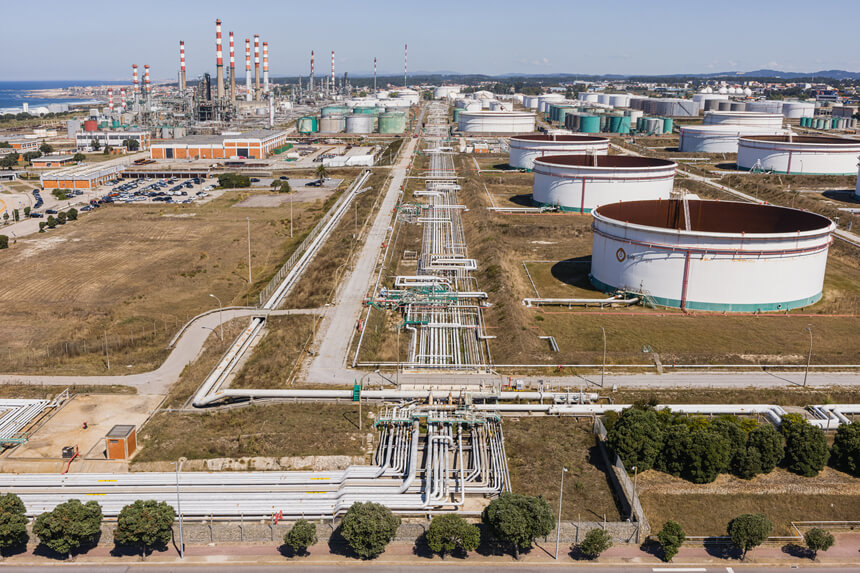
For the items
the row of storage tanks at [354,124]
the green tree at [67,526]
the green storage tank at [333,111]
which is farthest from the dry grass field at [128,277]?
the green storage tank at [333,111]

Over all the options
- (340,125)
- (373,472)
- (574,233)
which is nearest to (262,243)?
(574,233)

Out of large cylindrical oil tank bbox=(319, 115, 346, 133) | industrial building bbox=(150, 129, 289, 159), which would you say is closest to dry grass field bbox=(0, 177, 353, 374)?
industrial building bbox=(150, 129, 289, 159)

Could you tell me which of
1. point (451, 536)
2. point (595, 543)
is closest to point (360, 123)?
point (451, 536)

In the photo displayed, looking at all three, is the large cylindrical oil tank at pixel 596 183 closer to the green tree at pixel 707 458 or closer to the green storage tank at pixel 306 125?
the green tree at pixel 707 458

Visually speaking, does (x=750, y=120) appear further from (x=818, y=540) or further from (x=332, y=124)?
(x=818, y=540)

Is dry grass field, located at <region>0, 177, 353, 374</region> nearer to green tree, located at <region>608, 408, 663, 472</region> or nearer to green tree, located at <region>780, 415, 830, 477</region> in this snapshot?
green tree, located at <region>608, 408, 663, 472</region>
